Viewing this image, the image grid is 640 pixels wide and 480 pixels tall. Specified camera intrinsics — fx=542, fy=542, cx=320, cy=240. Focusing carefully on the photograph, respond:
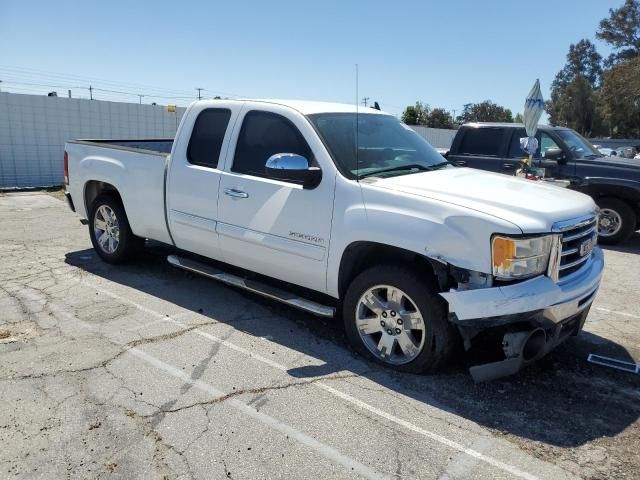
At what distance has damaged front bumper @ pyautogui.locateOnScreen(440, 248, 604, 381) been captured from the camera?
346 cm

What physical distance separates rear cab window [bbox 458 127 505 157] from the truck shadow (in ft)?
19.0

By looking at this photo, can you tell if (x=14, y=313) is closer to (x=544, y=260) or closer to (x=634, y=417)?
(x=544, y=260)

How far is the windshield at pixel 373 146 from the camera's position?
14.5 ft

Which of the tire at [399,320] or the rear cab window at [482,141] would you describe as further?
the rear cab window at [482,141]

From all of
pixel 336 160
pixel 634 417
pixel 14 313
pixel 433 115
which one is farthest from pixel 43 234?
pixel 433 115

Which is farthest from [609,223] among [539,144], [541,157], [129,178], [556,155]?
[129,178]

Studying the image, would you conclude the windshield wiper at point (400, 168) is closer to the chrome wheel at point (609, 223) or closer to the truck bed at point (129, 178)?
the truck bed at point (129, 178)

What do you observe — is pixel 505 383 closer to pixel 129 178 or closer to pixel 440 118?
pixel 129 178

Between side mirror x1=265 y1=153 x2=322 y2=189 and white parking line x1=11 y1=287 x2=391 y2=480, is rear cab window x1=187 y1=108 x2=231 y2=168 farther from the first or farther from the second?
white parking line x1=11 y1=287 x2=391 y2=480

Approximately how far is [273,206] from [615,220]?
22.8ft

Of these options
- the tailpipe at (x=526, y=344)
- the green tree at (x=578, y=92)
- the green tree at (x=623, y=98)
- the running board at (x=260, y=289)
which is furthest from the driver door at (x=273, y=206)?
Result: the green tree at (x=578, y=92)

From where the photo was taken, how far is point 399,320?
13.1 ft

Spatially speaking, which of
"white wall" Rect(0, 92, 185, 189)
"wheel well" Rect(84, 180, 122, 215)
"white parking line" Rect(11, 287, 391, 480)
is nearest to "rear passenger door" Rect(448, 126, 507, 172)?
"wheel well" Rect(84, 180, 122, 215)

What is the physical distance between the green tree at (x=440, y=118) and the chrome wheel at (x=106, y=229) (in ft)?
169
